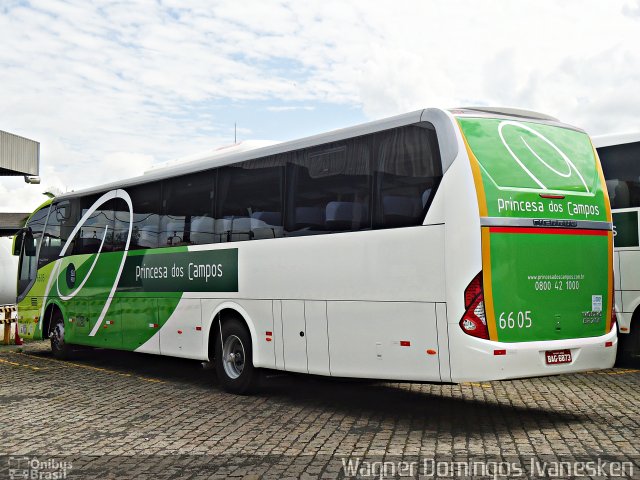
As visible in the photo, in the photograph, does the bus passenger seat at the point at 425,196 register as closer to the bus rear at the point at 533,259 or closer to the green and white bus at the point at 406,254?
the green and white bus at the point at 406,254

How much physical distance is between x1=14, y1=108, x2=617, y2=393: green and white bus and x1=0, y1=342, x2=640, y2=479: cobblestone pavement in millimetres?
610

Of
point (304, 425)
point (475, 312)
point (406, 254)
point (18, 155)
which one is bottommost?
point (304, 425)

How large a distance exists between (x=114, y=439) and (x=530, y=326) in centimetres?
438

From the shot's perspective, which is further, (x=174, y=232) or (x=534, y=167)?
(x=174, y=232)

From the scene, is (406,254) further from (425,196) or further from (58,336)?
(58,336)

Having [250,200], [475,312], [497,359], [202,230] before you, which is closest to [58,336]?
[202,230]

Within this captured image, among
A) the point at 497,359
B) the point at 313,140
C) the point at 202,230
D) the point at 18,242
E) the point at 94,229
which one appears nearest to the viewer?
the point at 497,359

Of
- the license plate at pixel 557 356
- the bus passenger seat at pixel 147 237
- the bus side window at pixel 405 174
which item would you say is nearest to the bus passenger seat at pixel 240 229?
the bus passenger seat at pixel 147 237

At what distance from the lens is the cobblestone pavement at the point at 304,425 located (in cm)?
759

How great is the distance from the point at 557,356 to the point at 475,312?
1104 millimetres

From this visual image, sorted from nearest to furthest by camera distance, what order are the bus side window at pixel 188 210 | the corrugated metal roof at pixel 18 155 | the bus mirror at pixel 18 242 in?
the bus side window at pixel 188 210 → the bus mirror at pixel 18 242 → the corrugated metal roof at pixel 18 155

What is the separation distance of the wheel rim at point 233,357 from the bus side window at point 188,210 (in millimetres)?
1515

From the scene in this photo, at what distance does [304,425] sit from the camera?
31.4 ft

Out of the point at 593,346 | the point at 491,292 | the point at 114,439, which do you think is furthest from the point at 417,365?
the point at 114,439
